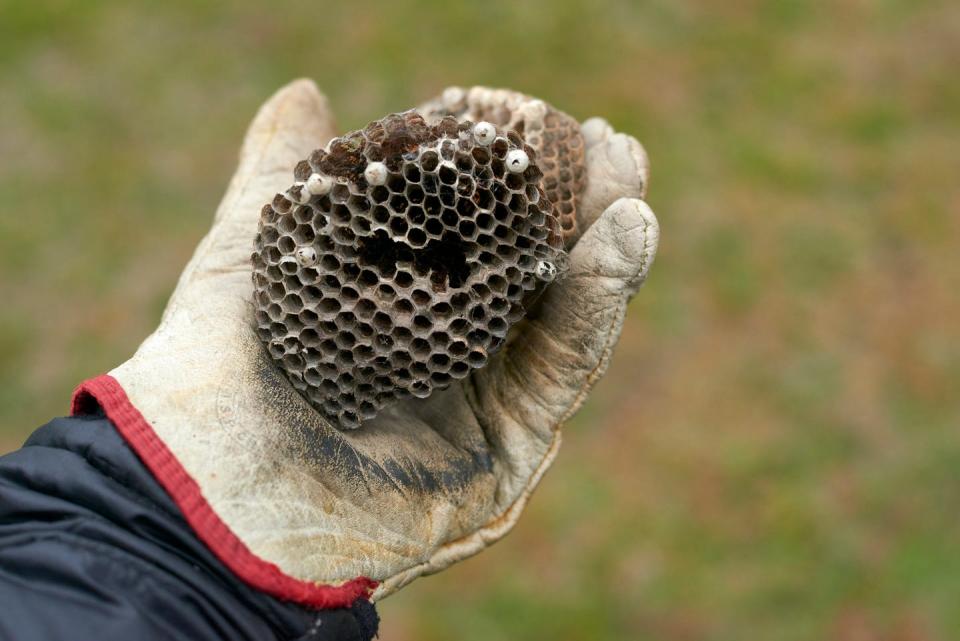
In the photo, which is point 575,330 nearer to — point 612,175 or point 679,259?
point 612,175

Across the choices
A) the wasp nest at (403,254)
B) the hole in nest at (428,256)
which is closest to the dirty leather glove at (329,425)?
the wasp nest at (403,254)

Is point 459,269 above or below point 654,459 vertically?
above

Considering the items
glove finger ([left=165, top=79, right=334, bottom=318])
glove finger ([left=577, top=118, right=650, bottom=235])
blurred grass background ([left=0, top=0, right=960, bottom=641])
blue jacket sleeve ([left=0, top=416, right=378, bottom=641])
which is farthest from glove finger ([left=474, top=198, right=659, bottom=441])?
blurred grass background ([left=0, top=0, right=960, bottom=641])

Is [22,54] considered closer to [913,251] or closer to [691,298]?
[691,298]

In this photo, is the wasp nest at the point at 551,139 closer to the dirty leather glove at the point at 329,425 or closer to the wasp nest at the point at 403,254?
the dirty leather glove at the point at 329,425

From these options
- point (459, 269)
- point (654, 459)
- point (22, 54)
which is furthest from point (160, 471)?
point (22, 54)

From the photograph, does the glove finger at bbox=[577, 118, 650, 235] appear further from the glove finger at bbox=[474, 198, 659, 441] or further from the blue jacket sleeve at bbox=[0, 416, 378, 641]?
the blue jacket sleeve at bbox=[0, 416, 378, 641]

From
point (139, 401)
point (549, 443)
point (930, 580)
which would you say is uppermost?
point (139, 401)
